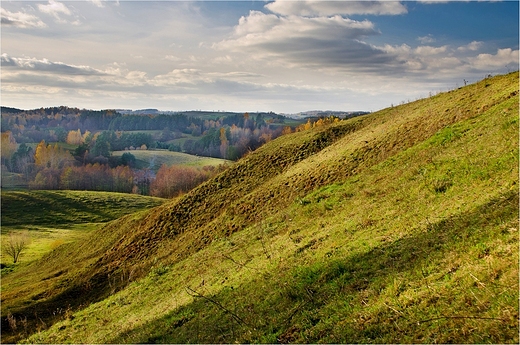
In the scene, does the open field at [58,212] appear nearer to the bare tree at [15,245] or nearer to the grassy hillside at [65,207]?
the grassy hillside at [65,207]

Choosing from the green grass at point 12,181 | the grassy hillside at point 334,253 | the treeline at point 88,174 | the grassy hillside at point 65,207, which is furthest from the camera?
the green grass at point 12,181

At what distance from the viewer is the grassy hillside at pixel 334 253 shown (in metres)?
8.05

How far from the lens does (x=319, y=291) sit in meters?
10.5

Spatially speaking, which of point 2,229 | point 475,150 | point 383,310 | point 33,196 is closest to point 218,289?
point 383,310

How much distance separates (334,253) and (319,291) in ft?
8.45

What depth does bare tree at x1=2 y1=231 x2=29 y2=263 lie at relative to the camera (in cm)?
5809

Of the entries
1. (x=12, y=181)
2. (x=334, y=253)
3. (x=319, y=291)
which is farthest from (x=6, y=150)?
(x=319, y=291)

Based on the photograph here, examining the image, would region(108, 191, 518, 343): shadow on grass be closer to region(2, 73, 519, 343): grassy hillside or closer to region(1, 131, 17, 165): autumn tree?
region(2, 73, 519, 343): grassy hillside

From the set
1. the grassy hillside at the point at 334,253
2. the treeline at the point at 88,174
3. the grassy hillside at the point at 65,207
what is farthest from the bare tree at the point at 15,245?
the treeline at the point at 88,174

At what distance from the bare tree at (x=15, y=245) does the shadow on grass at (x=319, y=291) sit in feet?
189

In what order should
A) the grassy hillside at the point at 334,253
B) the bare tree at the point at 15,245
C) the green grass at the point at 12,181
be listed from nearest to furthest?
the grassy hillside at the point at 334,253
the bare tree at the point at 15,245
the green grass at the point at 12,181

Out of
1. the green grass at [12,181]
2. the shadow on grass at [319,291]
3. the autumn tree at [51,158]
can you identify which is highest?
the shadow on grass at [319,291]

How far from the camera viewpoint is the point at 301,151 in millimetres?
36750

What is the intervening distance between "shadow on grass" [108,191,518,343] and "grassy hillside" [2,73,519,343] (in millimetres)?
54
